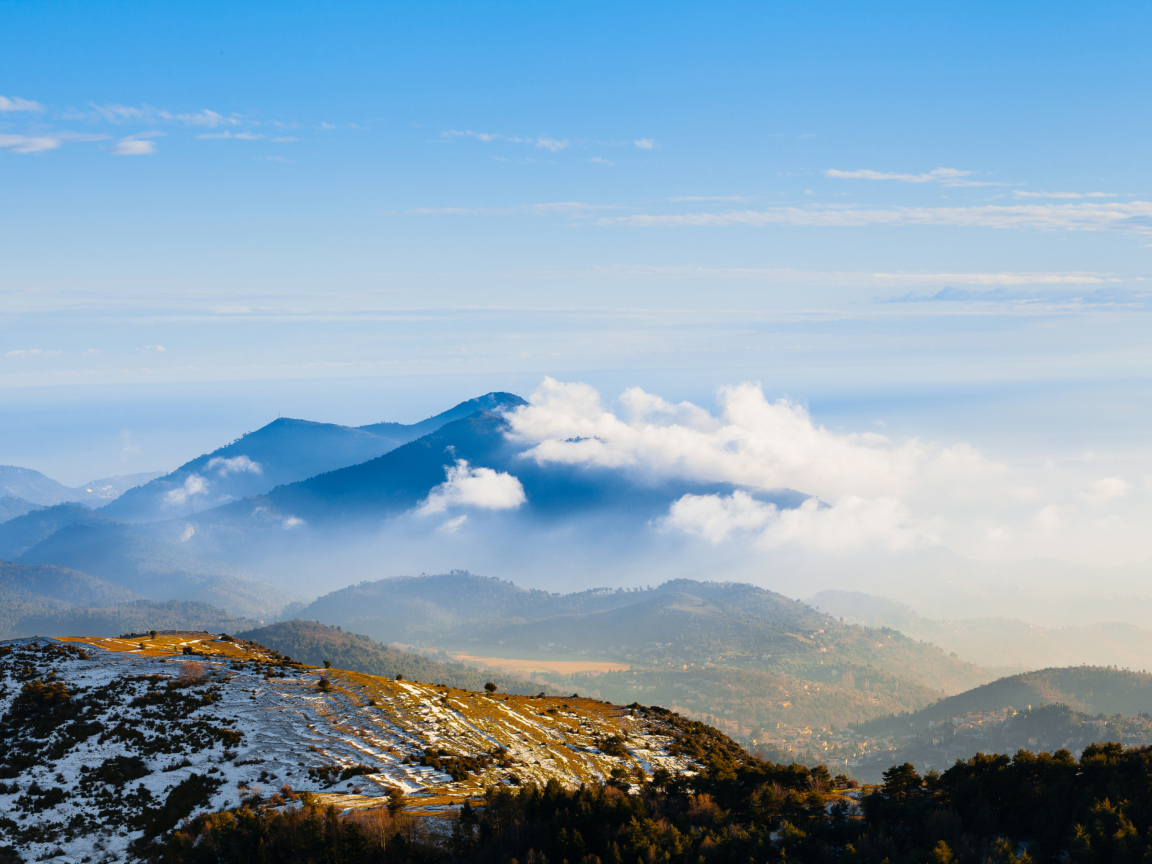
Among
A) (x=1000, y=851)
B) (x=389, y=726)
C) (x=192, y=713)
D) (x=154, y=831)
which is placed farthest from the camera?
(x=389, y=726)

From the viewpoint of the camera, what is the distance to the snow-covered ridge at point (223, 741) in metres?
53.6

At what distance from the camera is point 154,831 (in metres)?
51.2

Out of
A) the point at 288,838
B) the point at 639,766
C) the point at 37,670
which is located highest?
the point at 37,670

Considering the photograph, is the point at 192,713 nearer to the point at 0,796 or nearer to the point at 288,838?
the point at 0,796

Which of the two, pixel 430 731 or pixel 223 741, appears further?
pixel 430 731

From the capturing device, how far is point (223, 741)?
62.0 meters

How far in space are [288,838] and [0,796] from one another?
23477 millimetres

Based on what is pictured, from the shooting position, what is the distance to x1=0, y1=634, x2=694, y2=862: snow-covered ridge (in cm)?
5362

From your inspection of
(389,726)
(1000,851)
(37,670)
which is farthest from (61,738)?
(1000,851)

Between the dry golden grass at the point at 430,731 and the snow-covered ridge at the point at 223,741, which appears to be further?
the dry golden grass at the point at 430,731

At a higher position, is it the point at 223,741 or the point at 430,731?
the point at 223,741

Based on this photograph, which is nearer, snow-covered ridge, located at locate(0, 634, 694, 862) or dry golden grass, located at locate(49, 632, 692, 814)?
snow-covered ridge, located at locate(0, 634, 694, 862)

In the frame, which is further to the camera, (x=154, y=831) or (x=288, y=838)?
(x=154, y=831)

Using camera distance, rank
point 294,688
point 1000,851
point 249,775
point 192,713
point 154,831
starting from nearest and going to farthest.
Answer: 1. point 1000,851
2. point 154,831
3. point 249,775
4. point 192,713
5. point 294,688
